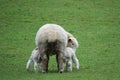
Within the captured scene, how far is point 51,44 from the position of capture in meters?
16.9

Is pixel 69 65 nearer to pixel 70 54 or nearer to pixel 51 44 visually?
pixel 70 54

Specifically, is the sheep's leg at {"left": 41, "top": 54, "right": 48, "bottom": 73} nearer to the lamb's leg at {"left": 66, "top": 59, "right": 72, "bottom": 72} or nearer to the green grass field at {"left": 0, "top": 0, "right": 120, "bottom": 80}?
the green grass field at {"left": 0, "top": 0, "right": 120, "bottom": 80}

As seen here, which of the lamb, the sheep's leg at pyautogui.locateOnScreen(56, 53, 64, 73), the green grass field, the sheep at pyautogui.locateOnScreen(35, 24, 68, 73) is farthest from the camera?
the lamb

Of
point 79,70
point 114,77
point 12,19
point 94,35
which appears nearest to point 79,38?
point 94,35

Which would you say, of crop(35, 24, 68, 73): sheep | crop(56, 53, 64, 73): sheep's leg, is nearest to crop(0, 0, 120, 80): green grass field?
crop(56, 53, 64, 73): sheep's leg

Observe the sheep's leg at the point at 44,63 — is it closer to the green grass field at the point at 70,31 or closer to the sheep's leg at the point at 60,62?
the green grass field at the point at 70,31

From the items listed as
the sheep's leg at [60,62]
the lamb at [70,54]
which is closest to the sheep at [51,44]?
the sheep's leg at [60,62]

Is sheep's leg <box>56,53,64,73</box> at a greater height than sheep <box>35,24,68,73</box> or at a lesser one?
lesser

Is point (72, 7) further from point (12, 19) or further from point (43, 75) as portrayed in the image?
point (43, 75)

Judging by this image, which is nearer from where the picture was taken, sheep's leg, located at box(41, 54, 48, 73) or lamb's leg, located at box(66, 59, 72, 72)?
sheep's leg, located at box(41, 54, 48, 73)

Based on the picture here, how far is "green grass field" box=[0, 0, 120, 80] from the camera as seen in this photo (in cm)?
1725

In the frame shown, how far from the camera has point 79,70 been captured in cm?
1781

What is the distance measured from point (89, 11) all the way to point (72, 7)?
4.02 feet

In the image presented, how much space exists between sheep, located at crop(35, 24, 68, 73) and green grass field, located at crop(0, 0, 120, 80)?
37 cm
